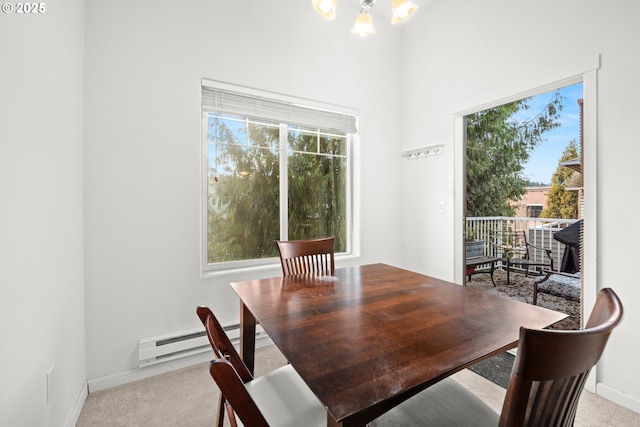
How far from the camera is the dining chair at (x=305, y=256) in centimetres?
201

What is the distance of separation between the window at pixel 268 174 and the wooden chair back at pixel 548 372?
2.26 metres

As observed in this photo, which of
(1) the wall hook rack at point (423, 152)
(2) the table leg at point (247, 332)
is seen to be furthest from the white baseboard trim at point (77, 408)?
(1) the wall hook rack at point (423, 152)

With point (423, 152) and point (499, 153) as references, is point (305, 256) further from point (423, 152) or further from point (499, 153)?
point (499, 153)

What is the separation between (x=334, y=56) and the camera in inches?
115

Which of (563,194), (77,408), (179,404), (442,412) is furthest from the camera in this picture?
(563,194)

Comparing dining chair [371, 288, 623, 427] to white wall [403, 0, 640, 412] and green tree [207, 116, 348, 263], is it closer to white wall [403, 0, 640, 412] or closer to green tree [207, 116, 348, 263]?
white wall [403, 0, 640, 412]

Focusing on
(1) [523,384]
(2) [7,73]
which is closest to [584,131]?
(1) [523,384]

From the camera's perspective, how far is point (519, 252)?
3.59m

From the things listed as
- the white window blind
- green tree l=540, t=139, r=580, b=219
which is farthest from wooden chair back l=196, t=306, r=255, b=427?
green tree l=540, t=139, r=580, b=219

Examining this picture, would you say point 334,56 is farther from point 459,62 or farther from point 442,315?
point 442,315

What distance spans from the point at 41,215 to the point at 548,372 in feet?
6.09

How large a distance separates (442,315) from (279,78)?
2330 millimetres

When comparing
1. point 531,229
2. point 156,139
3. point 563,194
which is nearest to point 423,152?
point 563,194

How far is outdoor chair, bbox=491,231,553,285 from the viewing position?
3.28 meters
